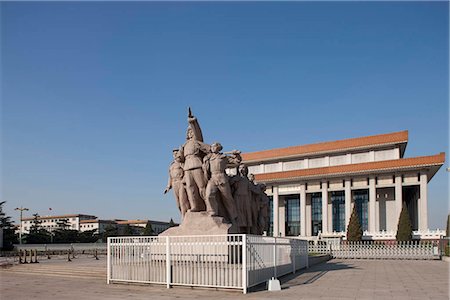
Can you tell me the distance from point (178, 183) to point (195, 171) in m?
1.06

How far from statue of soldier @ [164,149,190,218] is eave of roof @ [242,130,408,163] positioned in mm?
35265

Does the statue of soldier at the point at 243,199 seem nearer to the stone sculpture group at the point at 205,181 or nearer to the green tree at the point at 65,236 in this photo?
the stone sculpture group at the point at 205,181

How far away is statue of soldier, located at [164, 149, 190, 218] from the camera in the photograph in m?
11.7

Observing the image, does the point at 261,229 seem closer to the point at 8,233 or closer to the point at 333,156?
the point at 8,233

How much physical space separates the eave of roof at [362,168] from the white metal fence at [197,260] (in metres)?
31.7

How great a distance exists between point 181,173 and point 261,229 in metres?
4.33


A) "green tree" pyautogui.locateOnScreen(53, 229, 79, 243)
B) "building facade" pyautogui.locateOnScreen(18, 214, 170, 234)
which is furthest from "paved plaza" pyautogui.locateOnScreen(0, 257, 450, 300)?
"building facade" pyautogui.locateOnScreen(18, 214, 170, 234)

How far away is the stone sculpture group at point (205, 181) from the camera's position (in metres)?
10.9

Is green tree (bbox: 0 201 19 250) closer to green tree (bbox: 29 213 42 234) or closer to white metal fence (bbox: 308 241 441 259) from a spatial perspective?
green tree (bbox: 29 213 42 234)

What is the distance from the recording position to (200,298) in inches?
286

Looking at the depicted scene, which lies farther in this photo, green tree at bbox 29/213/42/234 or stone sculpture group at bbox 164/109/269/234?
green tree at bbox 29/213/42/234

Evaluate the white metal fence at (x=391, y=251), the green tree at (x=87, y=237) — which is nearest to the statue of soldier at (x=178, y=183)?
the white metal fence at (x=391, y=251)

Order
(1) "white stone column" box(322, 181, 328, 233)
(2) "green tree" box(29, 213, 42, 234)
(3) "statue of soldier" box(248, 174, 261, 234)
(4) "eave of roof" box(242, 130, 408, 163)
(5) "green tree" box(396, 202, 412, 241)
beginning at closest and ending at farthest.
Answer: (3) "statue of soldier" box(248, 174, 261, 234), (5) "green tree" box(396, 202, 412, 241), (4) "eave of roof" box(242, 130, 408, 163), (1) "white stone column" box(322, 181, 328, 233), (2) "green tree" box(29, 213, 42, 234)

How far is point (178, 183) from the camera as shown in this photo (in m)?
11.9
